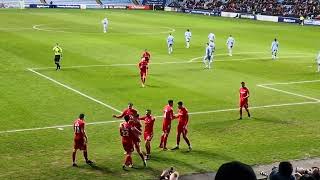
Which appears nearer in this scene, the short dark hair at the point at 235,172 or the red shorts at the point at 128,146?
the short dark hair at the point at 235,172

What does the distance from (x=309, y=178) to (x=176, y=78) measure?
28.6 metres

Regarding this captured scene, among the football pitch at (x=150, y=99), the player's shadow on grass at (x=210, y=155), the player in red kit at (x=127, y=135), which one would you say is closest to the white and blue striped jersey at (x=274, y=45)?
the football pitch at (x=150, y=99)

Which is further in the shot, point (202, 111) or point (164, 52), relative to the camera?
point (164, 52)

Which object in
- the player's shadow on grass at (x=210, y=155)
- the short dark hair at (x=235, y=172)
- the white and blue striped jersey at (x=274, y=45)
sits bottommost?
the player's shadow on grass at (x=210, y=155)

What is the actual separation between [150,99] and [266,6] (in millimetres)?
69984

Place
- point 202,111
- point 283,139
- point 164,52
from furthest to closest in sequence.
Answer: point 164,52 < point 202,111 < point 283,139

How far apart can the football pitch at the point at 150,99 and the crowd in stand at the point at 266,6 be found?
26494 mm

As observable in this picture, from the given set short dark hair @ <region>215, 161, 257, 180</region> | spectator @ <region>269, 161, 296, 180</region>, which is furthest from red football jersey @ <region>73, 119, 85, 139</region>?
short dark hair @ <region>215, 161, 257, 180</region>

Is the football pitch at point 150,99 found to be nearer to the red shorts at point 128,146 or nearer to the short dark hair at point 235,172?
the red shorts at point 128,146

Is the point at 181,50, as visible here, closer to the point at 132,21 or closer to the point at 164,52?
the point at 164,52

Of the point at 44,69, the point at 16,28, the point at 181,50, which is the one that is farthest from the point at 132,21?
the point at 44,69

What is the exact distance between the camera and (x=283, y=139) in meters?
22.8

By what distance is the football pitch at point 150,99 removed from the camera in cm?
1991

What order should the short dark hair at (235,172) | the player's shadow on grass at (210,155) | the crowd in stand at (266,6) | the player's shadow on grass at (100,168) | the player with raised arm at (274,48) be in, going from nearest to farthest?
1. the short dark hair at (235,172)
2. the player's shadow on grass at (100,168)
3. the player's shadow on grass at (210,155)
4. the player with raised arm at (274,48)
5. the crowd in stand at (266,6)
